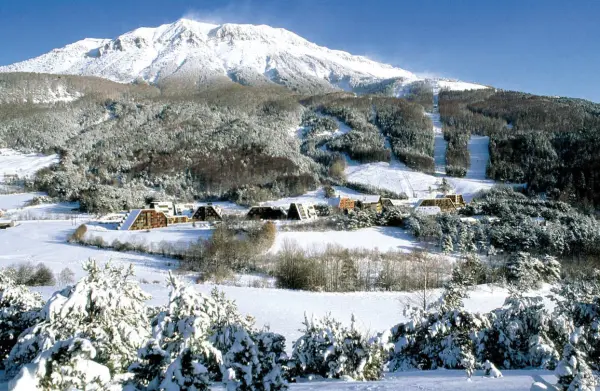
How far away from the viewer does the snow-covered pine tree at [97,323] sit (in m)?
5.60

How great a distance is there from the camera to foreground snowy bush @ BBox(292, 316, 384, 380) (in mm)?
8508

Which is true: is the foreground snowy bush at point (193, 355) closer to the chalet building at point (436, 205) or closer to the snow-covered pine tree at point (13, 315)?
the snow-covered pine tree at point (13, 315)

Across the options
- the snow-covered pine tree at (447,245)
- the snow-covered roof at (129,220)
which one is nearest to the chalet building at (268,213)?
the snow-covered roof at (129,220)

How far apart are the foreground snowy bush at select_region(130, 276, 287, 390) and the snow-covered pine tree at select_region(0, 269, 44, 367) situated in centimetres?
507

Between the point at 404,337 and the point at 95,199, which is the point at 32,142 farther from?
the point at 404,337

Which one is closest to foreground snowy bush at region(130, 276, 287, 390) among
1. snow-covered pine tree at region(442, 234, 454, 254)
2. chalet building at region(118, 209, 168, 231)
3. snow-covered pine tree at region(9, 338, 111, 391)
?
snow-covered pine tree at region(9, 338, 111, 391)

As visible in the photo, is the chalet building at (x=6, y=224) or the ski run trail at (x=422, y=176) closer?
the chalet building at (x=6, y=224)

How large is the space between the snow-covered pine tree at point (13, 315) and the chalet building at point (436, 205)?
4968 cm

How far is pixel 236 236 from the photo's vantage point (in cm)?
3881

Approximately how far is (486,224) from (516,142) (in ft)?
203

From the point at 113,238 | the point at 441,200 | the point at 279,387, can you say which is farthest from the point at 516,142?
the point at 279,387

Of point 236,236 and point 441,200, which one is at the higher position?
point 441,200

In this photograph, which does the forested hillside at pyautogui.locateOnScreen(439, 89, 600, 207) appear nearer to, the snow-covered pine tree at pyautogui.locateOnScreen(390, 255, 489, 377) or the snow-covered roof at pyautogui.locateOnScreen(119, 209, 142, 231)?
the snow-covered pine tree at pyautogui.locateOnScreen(390, 255, 489, 377)

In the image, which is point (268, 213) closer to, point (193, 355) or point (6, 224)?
point (6, 224)
